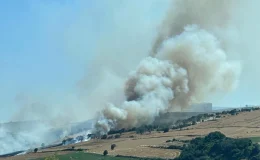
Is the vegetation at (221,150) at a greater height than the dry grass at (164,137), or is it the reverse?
the dry grass at (164,137)

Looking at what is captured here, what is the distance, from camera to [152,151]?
8012cm

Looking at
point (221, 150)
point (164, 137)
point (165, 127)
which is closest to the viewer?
point (221, 150)

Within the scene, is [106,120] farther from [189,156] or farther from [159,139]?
[189,156]

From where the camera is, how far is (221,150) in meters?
72.0

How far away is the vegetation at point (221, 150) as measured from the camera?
225 ft

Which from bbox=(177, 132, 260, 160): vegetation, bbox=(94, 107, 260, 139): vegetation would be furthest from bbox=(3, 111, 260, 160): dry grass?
bbox=(177, 132, 260, 160): vegetation

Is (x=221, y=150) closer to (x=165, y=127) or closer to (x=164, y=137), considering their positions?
(x=164, y=137)

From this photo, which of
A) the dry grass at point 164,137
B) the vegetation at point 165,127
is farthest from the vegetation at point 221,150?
the vegetation at point 165,127

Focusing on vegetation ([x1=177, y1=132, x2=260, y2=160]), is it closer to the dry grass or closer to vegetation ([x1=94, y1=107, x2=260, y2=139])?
the dry grass

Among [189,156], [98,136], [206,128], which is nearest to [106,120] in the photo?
[98,136]

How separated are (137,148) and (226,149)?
691 inches

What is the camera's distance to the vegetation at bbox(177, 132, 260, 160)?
68625 millimetres

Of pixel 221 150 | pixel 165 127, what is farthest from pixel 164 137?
pixel 221 150

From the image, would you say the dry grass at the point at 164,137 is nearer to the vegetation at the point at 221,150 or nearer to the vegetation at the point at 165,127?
the vegetation at the point at 165,127
